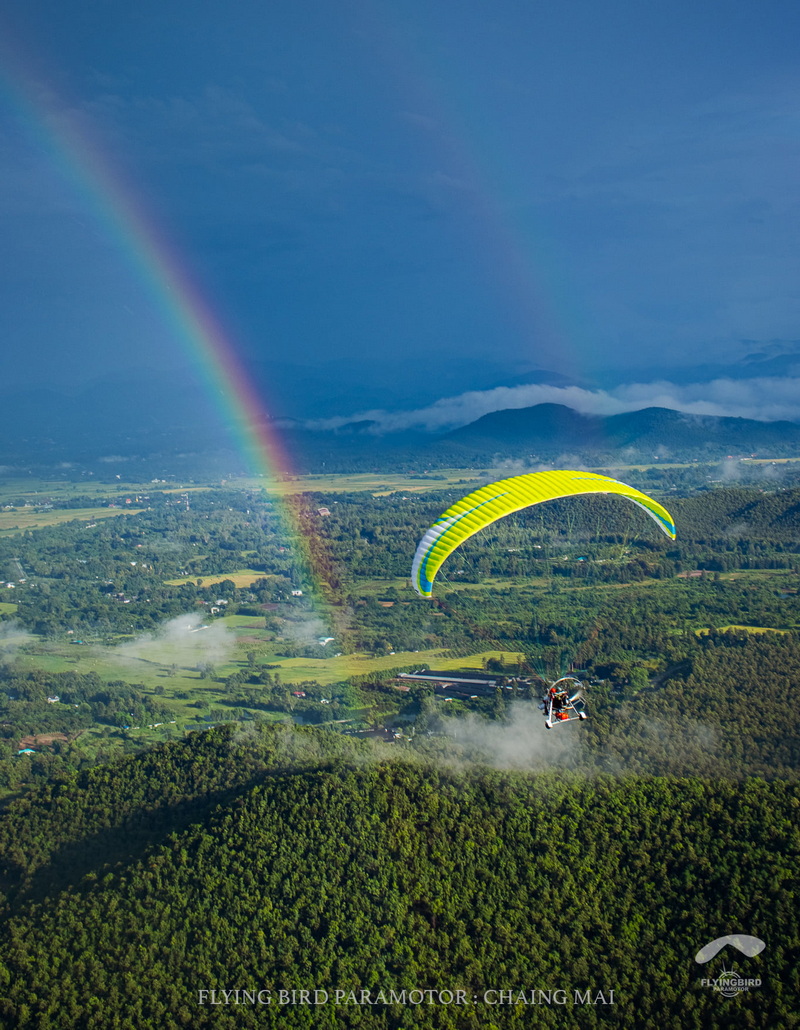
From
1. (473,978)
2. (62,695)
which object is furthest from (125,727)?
(473,978)

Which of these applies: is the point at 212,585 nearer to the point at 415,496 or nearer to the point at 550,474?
the point at 415,496

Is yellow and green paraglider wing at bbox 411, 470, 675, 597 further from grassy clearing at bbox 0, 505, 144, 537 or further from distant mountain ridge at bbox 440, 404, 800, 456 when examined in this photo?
distant mountain ridge at bbox 440, 404, 800, 456

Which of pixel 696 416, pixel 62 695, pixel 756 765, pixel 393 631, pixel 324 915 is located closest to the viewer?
pixel 324 915

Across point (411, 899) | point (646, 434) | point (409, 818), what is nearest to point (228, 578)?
point (409, 818)

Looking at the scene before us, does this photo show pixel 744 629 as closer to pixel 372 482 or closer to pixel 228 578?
pixel 228 578

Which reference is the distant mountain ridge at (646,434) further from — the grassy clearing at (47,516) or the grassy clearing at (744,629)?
the grassy clearing at (744,629)

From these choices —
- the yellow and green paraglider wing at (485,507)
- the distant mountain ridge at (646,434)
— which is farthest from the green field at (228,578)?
the distant mountain ridge at (646,434)

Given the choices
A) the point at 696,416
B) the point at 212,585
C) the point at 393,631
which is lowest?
the point at 393,631
